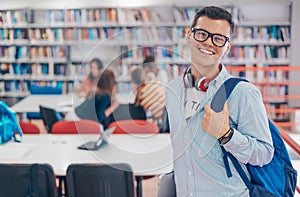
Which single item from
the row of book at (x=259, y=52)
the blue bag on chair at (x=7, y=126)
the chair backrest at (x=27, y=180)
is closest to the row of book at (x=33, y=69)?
the row of book at (x=259, y=52)

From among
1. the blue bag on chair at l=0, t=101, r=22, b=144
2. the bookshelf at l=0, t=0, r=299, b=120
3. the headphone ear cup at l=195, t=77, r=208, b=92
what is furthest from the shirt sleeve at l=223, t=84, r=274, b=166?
the bookshelf at l=0, t=0, r=299, b=120

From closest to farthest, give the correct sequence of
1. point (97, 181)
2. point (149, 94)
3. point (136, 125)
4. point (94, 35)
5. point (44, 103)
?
point (149, 94) → point (136, 125) → point (97, 181) → point (44, 103) → point (94, 35)

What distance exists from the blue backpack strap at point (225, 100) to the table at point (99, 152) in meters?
0.21

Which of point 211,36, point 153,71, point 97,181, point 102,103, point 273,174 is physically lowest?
point 97,181

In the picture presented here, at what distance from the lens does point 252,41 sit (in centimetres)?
621

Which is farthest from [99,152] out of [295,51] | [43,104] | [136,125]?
[295,51]

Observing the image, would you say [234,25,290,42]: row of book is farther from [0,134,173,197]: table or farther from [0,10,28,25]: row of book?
[0,134,173,197]: table

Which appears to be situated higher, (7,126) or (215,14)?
(215,14)

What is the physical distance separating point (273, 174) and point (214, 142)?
0.23m

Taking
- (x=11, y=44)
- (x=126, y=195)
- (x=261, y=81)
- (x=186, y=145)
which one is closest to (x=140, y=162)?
(x=186, y=145)

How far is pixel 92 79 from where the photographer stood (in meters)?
1.52

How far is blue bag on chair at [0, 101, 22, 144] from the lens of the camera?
121 inches

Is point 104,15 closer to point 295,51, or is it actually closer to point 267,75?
point 267,75

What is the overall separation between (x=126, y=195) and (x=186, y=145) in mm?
952
